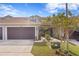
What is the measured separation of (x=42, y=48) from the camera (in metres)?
2.39

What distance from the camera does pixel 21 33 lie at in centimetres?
237

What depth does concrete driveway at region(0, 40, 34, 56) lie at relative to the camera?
2398mm

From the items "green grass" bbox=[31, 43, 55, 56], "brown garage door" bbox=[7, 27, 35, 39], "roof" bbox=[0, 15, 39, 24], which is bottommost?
"green grass" bbox=[31, 43, 55, 56]

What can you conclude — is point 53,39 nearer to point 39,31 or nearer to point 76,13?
point 39,31

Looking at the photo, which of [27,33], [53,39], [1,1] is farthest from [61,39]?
[1,1]

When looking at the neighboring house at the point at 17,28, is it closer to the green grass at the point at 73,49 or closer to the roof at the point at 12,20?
the roof at the point at 12,20

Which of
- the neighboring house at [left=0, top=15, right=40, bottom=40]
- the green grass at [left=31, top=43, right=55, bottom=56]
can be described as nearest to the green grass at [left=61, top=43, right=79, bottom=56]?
the green grass at [left=31, top=43, right=55, bottom=56]

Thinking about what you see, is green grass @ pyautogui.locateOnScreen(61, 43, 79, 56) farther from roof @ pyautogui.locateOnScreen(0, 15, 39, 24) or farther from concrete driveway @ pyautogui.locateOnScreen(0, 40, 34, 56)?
roof @ pyautogui.locateOnScreen(0, 15, 39, 24)

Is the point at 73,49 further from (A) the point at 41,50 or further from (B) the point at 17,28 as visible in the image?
(B) the point at 17,28

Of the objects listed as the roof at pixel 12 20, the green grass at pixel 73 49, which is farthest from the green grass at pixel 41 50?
the roof at pixel 12 20

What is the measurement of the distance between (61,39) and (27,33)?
0.48 m

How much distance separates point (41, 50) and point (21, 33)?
36cm

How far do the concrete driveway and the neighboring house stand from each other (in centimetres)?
6

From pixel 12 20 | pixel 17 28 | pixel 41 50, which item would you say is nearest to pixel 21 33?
pixel 17 28
